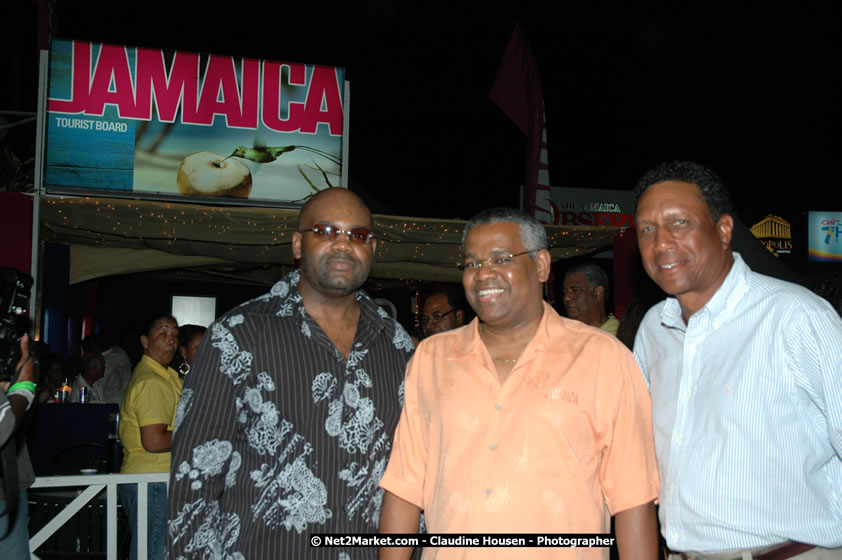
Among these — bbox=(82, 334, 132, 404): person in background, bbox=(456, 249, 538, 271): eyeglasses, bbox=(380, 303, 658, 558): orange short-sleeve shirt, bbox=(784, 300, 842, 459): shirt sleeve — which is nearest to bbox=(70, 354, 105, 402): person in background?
bbox=(82, 334, 132, 404): person in background

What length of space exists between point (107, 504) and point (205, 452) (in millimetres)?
2947

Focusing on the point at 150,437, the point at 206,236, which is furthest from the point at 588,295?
the point at 206,236

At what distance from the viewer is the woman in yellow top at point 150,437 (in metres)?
5.04

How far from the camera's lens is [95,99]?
709 centimetres

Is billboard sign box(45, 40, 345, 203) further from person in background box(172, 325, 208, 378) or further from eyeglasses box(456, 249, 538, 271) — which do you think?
eyeglasses box(456, 249, 538, 271)

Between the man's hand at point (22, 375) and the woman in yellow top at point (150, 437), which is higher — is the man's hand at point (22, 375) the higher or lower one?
the higher one

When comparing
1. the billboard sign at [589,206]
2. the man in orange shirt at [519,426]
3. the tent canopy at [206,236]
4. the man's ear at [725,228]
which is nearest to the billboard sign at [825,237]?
the billboard sign at [589,206]

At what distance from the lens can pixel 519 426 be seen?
216cm

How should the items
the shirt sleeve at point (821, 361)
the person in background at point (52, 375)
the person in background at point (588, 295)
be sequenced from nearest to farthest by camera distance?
the shirt sleeve at point (821, 361) → the person in background at point (588, 295) → the person in background at point (52, 375)

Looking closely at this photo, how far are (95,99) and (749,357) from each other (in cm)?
685

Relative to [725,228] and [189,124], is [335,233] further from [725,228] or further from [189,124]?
[189,124]

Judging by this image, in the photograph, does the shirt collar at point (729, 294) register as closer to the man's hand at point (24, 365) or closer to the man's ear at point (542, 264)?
the man's ear at point (542, 264)

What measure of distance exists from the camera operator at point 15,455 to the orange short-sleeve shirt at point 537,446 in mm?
2166

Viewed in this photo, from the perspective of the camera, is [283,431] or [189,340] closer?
[283,431]
